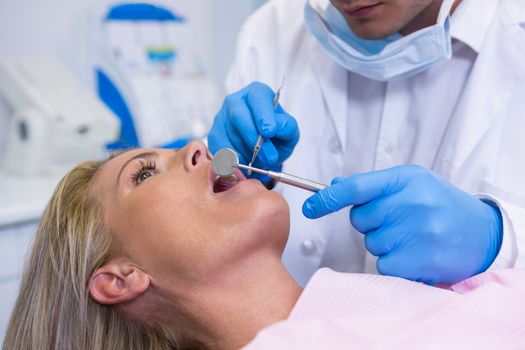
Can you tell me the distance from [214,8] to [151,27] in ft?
1.46

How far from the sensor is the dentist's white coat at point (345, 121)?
1.12m

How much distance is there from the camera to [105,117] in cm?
186

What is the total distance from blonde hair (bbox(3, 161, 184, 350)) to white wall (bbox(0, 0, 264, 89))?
1.23 m

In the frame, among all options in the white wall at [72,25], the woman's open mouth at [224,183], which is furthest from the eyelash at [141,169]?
the white wall at [72,25]

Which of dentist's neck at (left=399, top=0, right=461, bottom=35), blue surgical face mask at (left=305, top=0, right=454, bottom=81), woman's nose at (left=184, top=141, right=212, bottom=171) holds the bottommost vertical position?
woman's nose at (left=184, top=141, right=212, bottom=171)

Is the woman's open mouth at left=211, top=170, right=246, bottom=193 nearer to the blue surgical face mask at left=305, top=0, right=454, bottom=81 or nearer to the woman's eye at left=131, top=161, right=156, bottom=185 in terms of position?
the woman's eye at left=131, top=161, right=156, bottom=185

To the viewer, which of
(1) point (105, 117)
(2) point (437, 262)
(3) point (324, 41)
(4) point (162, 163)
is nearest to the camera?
(2) point (437, 262)

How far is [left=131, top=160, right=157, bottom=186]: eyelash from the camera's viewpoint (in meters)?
1.07

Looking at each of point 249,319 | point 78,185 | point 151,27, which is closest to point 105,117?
point 151,27

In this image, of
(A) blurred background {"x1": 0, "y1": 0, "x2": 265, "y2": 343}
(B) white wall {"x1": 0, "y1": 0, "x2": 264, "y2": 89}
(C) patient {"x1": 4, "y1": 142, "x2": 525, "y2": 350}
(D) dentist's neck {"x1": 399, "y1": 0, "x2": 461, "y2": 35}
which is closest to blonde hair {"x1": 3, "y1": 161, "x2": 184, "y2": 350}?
(C) patient {"x1": 4, "y1": 142, "x2": 525, "y2": 350}

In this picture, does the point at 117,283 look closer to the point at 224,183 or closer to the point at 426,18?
the point at 224,183

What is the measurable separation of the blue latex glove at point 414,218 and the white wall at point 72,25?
157 centimetres

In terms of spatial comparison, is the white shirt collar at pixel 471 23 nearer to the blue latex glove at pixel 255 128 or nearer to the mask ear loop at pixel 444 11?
the mask ear loop at pixel 444 11

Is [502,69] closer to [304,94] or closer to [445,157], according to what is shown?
[445,157]
